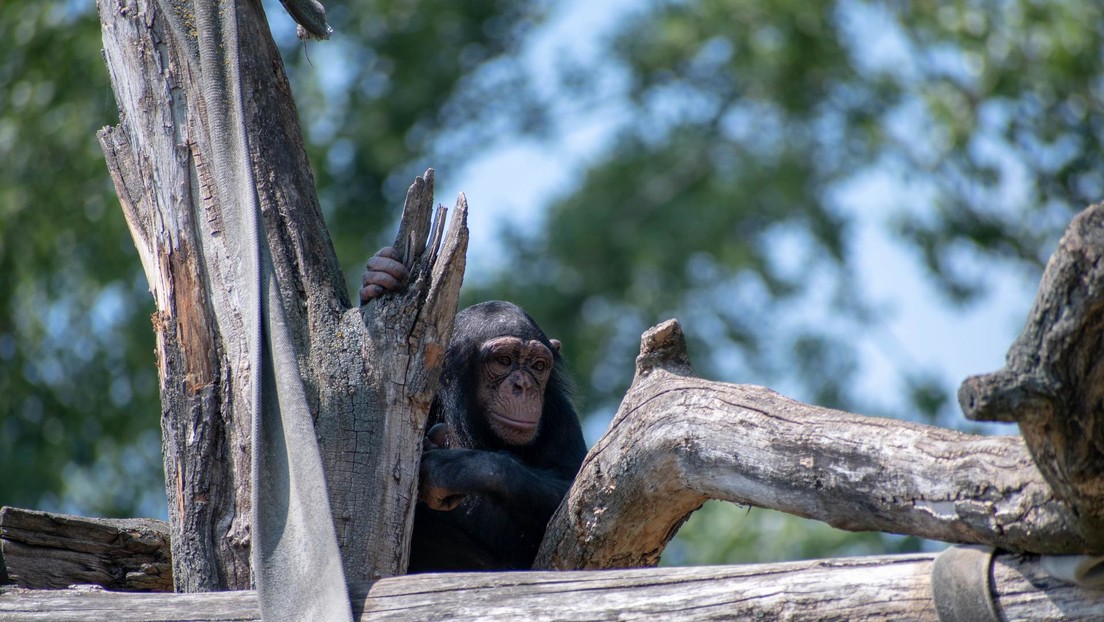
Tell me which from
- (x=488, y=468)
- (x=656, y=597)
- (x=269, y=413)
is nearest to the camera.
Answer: (x=656, y=597)

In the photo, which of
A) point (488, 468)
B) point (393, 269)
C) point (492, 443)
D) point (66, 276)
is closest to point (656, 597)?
point (393, 269)

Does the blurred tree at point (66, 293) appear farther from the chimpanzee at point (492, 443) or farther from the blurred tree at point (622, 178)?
the chimpanzee at point (492, 443)

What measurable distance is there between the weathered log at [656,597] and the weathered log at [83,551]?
34cm

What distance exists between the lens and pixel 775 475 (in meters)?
2.51

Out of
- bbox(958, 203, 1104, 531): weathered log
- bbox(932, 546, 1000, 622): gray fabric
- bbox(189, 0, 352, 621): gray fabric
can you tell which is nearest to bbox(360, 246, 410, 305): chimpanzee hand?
bbox(189, 0, 352, 621): gray fabric

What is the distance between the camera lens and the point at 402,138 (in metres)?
14.7

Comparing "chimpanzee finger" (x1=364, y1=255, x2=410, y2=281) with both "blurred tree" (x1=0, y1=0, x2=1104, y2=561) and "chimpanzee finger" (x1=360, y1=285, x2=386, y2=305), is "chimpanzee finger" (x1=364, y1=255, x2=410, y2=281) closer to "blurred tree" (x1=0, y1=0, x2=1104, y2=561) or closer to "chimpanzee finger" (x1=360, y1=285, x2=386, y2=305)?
"chimpanzee finger" (x1=360, y1=285, x2=386, y2=305)

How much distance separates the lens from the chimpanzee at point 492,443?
360 cm

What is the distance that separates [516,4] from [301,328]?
13483mm

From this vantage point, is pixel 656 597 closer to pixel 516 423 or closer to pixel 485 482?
pixel 485 482

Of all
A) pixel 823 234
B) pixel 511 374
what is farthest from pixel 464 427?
pixel 823 234

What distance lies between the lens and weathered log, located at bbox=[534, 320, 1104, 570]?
6.92 feet

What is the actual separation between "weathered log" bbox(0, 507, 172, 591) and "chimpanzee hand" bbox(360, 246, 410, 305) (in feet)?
3.09

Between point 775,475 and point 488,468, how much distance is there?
1357 millimetres
